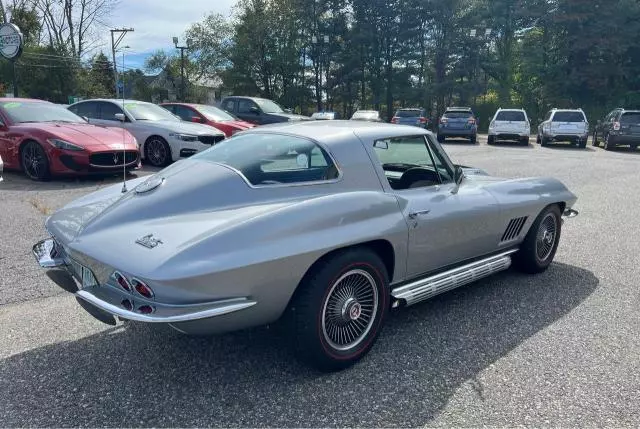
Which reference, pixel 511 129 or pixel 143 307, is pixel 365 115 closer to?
pixel 511 129

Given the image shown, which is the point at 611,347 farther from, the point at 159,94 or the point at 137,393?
the point at 159,94

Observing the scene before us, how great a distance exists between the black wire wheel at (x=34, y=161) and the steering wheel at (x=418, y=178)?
278 inches

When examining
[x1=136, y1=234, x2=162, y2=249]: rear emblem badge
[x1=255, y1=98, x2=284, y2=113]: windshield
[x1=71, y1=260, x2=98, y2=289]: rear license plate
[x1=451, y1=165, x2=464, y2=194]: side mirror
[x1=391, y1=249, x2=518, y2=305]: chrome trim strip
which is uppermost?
[x1=255, y1=98, x2=284, y2=113]: windshield

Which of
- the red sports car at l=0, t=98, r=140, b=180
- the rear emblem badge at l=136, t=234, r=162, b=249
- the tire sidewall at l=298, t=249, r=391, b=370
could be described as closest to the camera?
the rear emblem badge at l=136, t=234, r=162, b=249

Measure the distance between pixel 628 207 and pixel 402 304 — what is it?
644cm

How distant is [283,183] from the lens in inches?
119

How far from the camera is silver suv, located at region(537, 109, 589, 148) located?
1988 cm

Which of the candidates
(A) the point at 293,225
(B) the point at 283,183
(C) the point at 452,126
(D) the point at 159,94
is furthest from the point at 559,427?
(D) the point at 159,94

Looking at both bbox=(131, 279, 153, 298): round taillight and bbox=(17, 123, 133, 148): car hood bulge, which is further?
bbox=(17, 123, 133, 148): car hood bulge

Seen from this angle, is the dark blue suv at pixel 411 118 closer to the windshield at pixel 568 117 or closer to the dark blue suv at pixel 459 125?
the dark blue suv at pixel 459 125

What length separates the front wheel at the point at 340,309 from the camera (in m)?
2.70

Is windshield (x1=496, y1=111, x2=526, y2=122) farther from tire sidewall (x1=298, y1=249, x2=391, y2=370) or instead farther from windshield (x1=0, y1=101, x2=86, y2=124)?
tire sidewall (x1=298, y1=249, x2=391, y2=370)

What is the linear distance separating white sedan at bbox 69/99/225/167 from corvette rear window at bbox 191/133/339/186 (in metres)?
7.43

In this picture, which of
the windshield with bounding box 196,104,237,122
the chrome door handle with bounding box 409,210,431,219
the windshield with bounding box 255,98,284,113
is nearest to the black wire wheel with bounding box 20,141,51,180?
the windshield with bounding box 196,104,237,122
